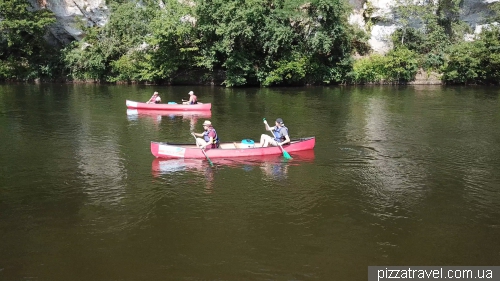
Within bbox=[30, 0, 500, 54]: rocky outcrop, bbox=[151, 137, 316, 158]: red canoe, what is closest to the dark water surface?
bbox=[151, 137, 316, 158]: red canoe

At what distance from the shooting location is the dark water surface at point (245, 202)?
904 cm

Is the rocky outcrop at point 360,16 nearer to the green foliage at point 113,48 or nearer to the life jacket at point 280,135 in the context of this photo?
the green foliage at point 113,48

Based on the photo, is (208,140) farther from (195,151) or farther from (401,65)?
(401,65)

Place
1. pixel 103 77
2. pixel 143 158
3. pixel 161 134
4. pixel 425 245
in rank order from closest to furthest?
pixel 425 245, pixel 143 158, pixel 161 134, pixel 103 77

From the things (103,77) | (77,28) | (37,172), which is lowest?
(37,172)

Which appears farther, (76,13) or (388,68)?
(76,13)

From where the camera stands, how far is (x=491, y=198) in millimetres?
12398

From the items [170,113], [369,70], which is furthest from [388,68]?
[170,113]

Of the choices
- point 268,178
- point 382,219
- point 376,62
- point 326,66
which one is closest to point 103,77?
point 326,66

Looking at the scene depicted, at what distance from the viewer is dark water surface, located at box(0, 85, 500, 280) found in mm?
9039

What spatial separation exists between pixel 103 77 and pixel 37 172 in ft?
110

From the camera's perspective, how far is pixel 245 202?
1204cm

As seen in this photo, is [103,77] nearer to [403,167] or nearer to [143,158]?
[143,158]

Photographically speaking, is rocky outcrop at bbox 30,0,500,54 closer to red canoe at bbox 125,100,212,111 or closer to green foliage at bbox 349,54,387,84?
green foliage at bbox 349,54,387,84
